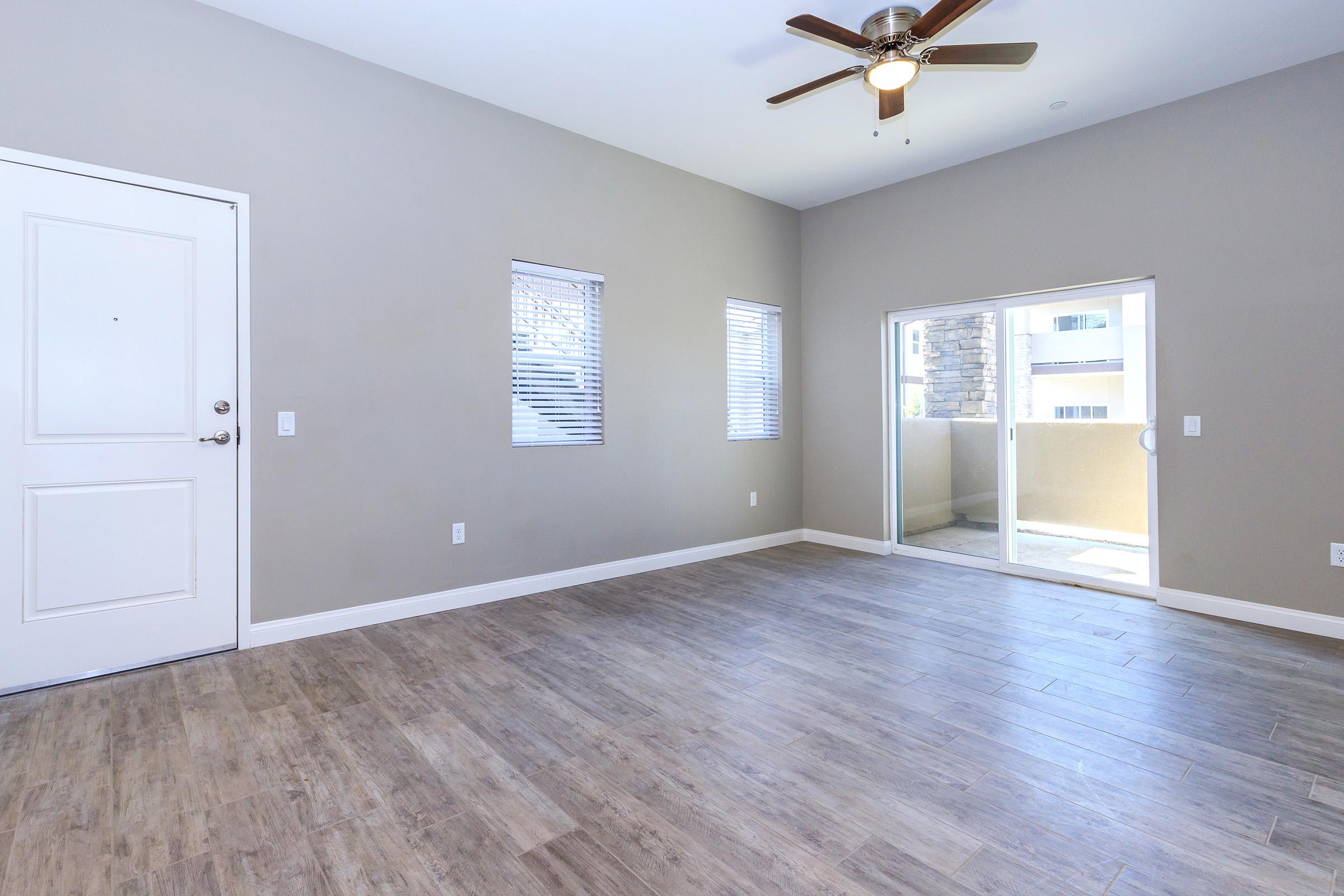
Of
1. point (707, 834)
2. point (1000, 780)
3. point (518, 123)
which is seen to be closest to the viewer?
point (707, 834)

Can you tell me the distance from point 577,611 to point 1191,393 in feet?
12.8

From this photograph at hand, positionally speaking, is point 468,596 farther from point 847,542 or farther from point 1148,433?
point 1148,433

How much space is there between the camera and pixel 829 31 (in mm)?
2686

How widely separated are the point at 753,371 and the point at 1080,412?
8.14 feet

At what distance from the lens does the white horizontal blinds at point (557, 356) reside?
4.11 metres

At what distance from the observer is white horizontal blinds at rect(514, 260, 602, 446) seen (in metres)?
4.11

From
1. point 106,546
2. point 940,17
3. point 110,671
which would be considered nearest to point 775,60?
point 940,17

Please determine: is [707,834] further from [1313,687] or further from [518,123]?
[518,123]

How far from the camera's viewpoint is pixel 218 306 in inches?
120

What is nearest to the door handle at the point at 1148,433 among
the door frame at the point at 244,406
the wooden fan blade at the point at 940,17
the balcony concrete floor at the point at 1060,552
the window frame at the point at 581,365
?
the balcony concrete floor at the point at 1060,552

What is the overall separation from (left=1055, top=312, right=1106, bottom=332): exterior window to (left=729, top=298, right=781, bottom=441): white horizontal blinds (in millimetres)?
2223

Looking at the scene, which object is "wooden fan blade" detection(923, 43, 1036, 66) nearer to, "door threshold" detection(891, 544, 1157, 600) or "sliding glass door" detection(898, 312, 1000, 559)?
"sliding glass door" detection(898, 312, 1000, 559)

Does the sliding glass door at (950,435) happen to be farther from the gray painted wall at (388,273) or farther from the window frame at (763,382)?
the gray painted wall at (388,273)

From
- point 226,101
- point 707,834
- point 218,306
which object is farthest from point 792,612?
point 226,101
